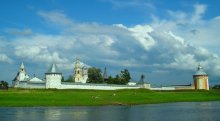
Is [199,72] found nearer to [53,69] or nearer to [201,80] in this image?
[201,80]

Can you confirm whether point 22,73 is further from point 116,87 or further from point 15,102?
point 15,102

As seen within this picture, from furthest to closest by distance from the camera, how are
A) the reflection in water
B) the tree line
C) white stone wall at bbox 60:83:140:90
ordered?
the tree line → white stone wall at bbox 60:83:140:90 → the reflection in water

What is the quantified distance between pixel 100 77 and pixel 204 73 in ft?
129

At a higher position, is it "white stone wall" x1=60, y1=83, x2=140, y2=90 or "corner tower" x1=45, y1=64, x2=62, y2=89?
"corner tower" x1=45, y1=64, x2=62, y2=89

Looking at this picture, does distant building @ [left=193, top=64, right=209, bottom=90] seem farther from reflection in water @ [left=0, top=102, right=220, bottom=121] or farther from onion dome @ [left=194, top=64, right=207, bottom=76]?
reflection in water @ [left=0, top=102, right=220, bottom=121]

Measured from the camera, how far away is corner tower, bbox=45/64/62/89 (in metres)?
103

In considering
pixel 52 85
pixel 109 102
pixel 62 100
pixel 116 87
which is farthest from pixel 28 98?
pixel 116 87

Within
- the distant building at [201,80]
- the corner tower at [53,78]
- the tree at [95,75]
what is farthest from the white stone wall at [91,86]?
the distant building at [201,80]

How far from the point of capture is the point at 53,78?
104 meters

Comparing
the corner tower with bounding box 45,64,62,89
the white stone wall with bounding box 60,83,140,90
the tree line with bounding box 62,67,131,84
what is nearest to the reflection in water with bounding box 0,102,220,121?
the white stone wall with bounding box 60,83,140,90

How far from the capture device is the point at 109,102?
223ft

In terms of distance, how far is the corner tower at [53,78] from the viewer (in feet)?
339

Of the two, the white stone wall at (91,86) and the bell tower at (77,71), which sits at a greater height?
the bell tower at (77,71)

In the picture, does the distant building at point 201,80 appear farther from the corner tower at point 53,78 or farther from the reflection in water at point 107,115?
the reflection in water at point 107,115
